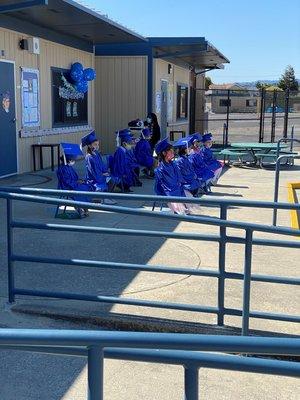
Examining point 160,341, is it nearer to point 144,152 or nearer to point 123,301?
point 123,301

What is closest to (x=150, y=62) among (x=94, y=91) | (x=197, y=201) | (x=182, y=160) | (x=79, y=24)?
(x=94, y=91)

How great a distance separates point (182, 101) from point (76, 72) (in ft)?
30.0

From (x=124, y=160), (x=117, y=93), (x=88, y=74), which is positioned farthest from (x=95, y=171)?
(x=117, y=93)

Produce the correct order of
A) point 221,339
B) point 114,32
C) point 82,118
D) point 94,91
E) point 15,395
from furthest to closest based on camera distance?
point 94,91, point 82,118, point 114,32, point 15,395, point 221,339

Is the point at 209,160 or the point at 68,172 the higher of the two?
the point at 68,172

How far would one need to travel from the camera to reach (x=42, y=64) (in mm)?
13055

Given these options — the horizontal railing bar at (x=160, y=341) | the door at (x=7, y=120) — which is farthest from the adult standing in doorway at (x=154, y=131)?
the horizontal railing bar at (x=160, y=341)

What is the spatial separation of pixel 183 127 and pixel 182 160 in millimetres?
13941

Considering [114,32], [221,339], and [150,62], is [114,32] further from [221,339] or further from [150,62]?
[221,339]

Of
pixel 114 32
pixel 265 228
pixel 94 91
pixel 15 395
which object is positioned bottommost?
pixel 15 395

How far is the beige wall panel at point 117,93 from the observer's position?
17.3m

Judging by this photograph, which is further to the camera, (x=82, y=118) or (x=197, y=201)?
(x=82, y=118)

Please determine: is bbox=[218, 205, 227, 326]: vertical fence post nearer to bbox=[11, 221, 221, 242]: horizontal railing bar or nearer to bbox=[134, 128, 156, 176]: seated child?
bbox=[11, 221, 221, 242]: horizontal railing bar

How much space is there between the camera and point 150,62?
17016 millimetres
